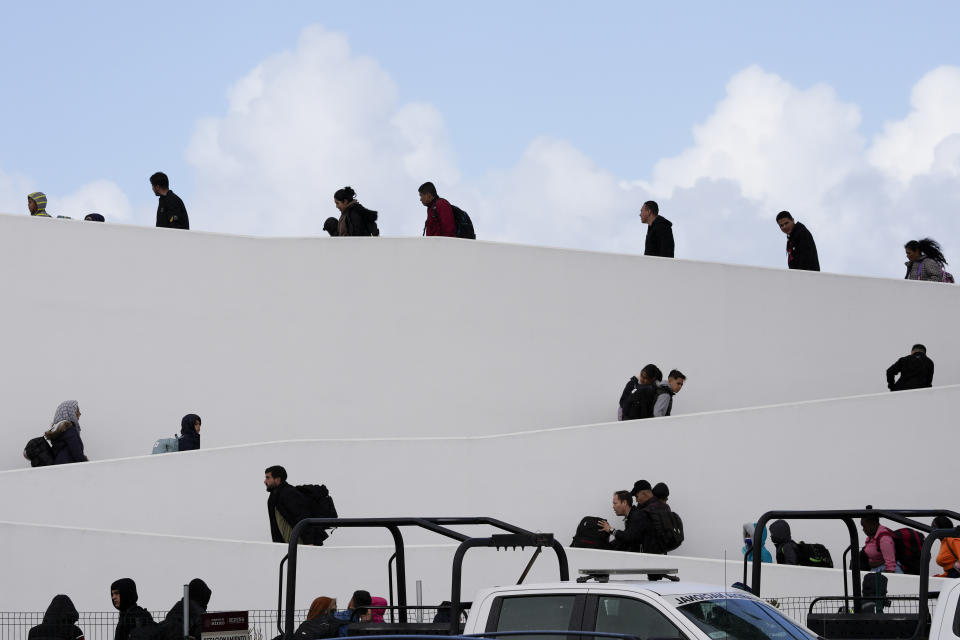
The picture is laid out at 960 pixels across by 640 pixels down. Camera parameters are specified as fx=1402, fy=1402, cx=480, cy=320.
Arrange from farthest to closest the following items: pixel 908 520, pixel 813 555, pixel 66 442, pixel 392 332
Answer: pixel 392 332, pixel 66 442, pixel 813 555, pixel 908 520

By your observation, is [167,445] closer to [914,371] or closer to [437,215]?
[437,215]

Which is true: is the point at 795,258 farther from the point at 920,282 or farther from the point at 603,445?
the point at 603,445

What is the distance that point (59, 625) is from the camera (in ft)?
36.6

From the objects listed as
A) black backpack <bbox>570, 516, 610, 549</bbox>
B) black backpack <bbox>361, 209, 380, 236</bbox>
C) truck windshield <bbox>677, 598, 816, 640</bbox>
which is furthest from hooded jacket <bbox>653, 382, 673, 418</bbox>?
truck windshield <bbox>677, 598, 816, 640</bbox>

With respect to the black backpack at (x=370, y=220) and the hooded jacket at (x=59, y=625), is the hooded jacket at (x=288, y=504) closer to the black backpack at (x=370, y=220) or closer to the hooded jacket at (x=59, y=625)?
the hooded jacket at (x=59, y=625)

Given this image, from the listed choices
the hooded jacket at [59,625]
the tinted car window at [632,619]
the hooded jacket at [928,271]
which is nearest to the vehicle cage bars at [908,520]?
the tinted car window at [632,619]

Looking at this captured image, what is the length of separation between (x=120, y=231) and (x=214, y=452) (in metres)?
3.98

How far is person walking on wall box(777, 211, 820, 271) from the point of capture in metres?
19.3

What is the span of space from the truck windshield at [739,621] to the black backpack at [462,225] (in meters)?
11.5

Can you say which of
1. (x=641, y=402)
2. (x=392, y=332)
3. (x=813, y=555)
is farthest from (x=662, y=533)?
(x=392, y=332)

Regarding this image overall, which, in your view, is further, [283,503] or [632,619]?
[283,503]

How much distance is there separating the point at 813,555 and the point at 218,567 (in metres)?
5.91

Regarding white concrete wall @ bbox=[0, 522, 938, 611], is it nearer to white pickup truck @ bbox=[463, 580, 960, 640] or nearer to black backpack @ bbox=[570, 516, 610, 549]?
black backpack @ bbox=[570, 516, 610, 549]

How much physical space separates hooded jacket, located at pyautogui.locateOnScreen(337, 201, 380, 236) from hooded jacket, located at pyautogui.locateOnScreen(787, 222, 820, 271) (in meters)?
5.79
